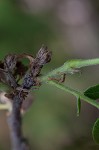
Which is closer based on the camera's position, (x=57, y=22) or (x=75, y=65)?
(x=75, y=65)

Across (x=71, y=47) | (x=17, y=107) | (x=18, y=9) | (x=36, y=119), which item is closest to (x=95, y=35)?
(x=71, y=47)

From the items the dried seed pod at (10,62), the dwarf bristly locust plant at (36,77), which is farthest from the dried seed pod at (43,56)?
the dried seed pod at (10,62)

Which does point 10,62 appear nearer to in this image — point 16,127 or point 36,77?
point 36,77

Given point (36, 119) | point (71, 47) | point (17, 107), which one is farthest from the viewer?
point (71, 47)

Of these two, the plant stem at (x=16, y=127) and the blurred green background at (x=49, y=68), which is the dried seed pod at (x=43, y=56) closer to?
the plant stem at (x=16, y=127)

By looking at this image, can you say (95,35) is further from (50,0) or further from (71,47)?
(50,0)

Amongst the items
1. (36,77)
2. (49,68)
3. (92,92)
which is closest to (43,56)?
(36,77)

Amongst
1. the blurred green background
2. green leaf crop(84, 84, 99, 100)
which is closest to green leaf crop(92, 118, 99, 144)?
green leaf crop(84, 84, 99, 100)

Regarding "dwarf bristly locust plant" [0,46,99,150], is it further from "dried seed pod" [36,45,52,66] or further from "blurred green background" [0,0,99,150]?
"blurred green background" [0,0,99,150]
